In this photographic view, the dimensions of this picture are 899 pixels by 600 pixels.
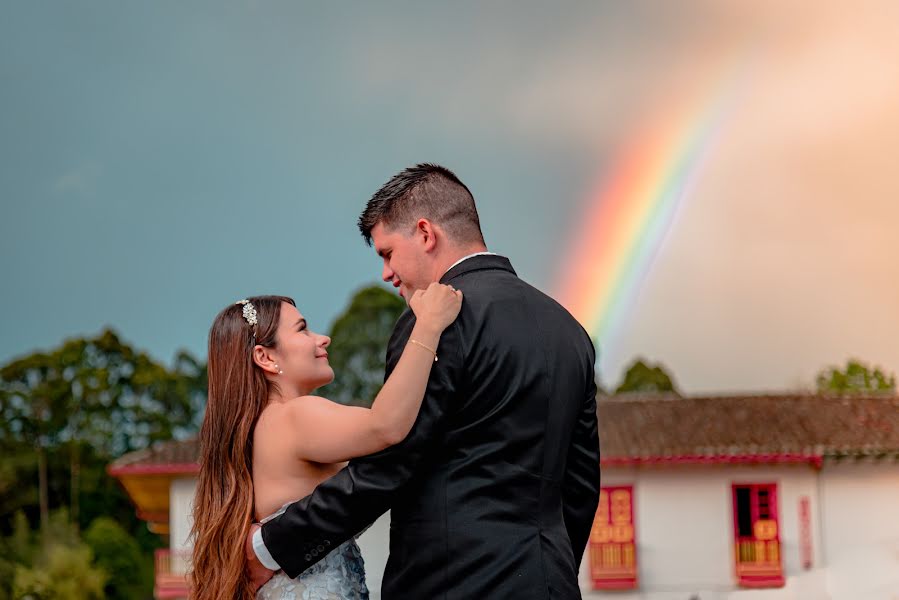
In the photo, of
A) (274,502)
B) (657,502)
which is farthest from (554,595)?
(657,502)

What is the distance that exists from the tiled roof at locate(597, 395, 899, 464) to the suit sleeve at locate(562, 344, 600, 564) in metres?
20.7

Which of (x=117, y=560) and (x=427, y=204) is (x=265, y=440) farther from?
(x=117, y=560)

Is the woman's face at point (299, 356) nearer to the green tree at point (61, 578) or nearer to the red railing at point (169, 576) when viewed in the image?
the red railing at point (169, 576)

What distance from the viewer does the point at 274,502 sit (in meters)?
3.76

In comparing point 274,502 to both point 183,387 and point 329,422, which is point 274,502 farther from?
point 183,387

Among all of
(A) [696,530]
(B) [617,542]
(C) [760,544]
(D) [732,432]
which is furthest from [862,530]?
(B) [617,542]

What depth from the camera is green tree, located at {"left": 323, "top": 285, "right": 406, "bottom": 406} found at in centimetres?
4409

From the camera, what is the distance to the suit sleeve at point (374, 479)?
3229mm

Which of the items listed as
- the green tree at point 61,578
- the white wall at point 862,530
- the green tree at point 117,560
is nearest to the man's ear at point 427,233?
the white wall at point 862,530

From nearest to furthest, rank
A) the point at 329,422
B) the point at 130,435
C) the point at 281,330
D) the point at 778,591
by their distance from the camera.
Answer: the point at 329,422, the point at 281,330, the point at 778,591, the point at 130,435

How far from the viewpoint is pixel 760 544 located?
2491 centimetres

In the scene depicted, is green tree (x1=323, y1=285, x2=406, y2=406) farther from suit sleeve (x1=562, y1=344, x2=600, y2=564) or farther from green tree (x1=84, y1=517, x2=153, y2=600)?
suit sleeve (x1=562, y1=344, x2=600, y2=564)

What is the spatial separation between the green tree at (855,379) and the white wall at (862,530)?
1775cm

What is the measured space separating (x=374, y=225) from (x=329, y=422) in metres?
0.61
